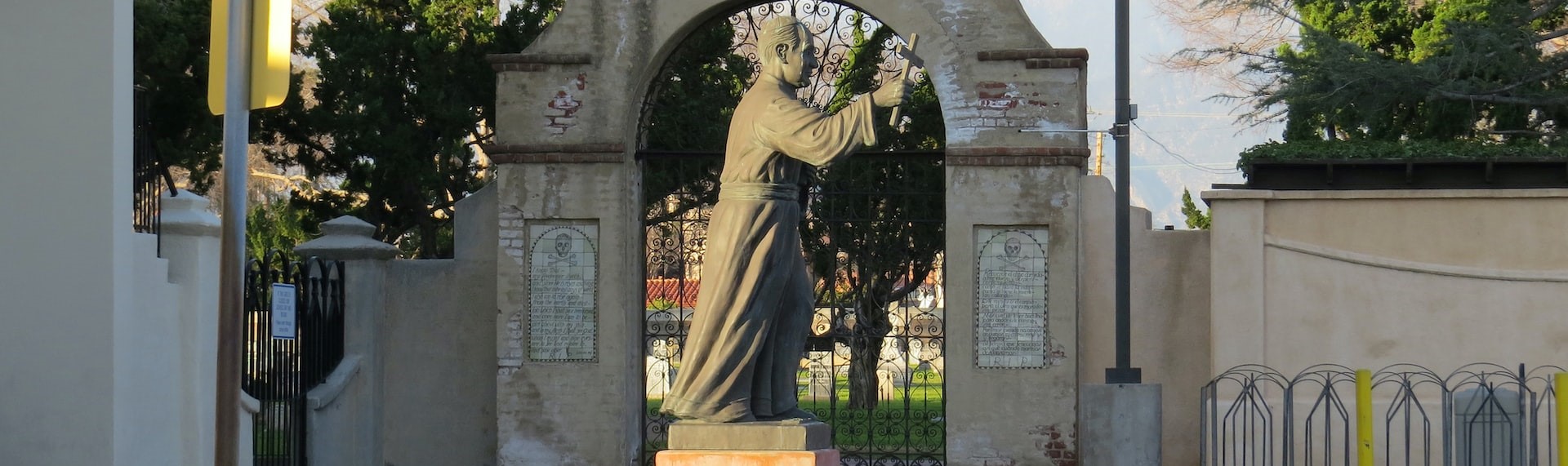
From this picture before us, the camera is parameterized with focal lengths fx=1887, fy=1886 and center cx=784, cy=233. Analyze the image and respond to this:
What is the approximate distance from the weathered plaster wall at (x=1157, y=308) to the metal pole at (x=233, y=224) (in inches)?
316

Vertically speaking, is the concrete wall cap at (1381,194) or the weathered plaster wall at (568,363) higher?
the concrete wall cap at (1381,194)

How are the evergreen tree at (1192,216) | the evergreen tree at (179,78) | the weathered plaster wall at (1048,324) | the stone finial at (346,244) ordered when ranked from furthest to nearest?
the evergreen tree at (1192,216), the evergreen tree at (179,78), the stone finial at (346,244), the weathered plaster wall at (1048,324)

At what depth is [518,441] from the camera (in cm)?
1426

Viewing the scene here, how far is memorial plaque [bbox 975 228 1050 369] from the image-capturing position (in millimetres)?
13805

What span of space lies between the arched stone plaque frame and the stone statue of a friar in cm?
577

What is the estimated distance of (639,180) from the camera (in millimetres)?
14648

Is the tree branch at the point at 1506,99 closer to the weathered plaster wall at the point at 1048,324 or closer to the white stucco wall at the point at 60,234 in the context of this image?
the weathered plaster wall at the point at 1048,324

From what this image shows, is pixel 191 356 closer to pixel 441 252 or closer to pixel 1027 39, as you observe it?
pixel 1027 39

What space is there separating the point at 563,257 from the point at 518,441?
4.71 ft

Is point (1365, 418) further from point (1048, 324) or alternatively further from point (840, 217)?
point (840, 217)

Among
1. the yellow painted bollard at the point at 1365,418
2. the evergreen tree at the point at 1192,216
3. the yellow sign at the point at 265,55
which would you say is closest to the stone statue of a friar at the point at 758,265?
the yellow sign at the point at 265,55

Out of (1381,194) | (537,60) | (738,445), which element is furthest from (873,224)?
(738,445)

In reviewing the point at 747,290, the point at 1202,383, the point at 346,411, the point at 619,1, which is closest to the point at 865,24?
the point at 619,1

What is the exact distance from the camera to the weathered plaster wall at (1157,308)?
14141 mm
